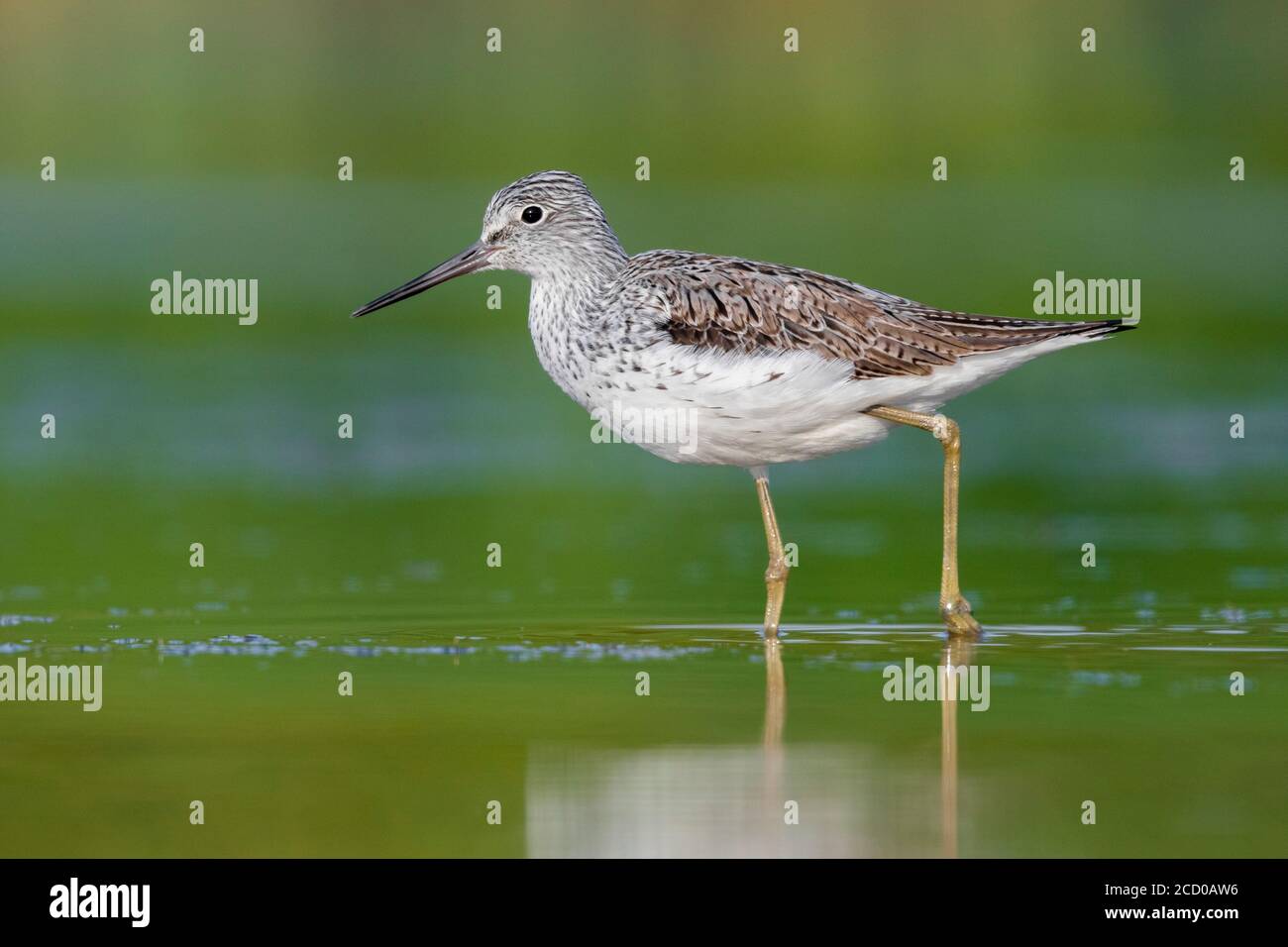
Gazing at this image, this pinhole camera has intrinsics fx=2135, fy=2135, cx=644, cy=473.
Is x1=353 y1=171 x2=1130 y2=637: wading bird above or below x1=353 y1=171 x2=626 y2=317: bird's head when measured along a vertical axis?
below

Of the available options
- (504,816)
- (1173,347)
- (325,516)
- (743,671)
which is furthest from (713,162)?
(504,816)

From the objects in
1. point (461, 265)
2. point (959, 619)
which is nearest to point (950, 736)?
point (959, 619)

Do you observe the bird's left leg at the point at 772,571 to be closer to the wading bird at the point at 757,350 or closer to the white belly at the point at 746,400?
the wading bird at the point at 757,350

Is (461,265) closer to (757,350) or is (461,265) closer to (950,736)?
(757,350)

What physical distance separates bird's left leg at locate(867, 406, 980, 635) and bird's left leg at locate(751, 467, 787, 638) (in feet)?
3.10

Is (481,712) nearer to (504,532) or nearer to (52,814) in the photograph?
(52,814)

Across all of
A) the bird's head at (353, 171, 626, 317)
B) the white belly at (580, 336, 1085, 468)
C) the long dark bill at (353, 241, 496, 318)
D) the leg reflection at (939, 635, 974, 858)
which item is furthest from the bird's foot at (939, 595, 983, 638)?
the long dark bill at (353, 241, 496, 318)

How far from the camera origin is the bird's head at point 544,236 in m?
13.6

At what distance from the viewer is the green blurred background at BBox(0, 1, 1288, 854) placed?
9500 mm

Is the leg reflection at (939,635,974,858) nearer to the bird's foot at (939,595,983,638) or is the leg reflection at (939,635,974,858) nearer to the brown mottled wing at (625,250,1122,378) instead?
the bird's foot at (939,595,983,638)

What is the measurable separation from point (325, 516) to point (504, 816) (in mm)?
8998

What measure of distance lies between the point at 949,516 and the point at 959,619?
1.05m

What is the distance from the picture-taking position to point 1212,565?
1438 centimetres

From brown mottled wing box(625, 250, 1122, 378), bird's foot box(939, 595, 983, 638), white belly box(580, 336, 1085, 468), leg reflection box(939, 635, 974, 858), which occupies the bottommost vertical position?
leg reflection box(939, 635, 974, 858)
